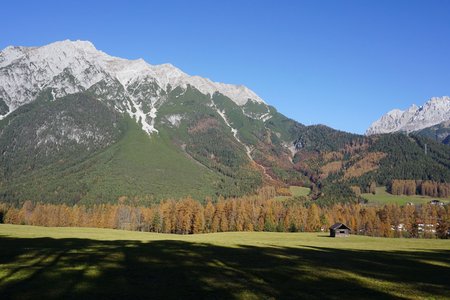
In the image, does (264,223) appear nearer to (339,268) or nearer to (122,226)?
(122,226)

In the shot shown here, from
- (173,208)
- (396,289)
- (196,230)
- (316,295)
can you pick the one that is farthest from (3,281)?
(173,208)

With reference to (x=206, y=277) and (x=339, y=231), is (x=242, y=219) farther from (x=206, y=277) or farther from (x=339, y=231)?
(x=206, y=277)

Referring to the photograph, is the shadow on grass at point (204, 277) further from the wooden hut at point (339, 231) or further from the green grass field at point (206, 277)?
the wooden hut at point (339, 231)

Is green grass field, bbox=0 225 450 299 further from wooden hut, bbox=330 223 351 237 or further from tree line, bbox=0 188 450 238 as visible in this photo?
tree line, bbox=0 188 450 238

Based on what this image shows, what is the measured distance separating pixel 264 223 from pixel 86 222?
79.6 m

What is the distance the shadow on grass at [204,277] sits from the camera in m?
23.3

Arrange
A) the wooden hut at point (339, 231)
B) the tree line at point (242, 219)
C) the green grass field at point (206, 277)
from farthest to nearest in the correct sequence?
the tree line at point (242, 219)
the wooden hut at point (339, 231)
the green grass field at point (206, 277)

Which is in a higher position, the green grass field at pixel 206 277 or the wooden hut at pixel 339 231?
the green grass field at pixel 206 277

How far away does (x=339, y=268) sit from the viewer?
115ft

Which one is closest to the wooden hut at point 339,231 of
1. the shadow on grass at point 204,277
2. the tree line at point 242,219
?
the tree line at point 242,219

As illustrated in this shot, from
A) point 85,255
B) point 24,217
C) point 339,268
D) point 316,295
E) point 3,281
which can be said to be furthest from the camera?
point 24,217

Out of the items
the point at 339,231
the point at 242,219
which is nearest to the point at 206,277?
the point at 339,231

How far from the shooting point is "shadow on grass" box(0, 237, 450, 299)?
76.5 ft

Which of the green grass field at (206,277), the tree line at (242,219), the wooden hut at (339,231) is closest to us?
the green grass field at (206,277)
